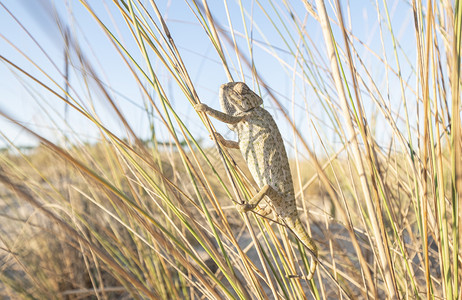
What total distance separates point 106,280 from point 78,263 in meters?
0.22

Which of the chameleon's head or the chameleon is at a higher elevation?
the chameleon's head

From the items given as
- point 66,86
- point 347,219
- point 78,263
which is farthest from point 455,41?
point 78,263

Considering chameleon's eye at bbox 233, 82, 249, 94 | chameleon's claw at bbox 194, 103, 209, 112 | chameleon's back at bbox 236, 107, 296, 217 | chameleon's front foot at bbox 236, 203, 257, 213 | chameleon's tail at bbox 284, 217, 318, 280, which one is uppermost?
chameleon's eye at bbox 233, 82, 249, 94

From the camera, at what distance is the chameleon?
86cm

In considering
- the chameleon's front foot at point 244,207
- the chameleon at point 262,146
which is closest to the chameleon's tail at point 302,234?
the chameleon at point 262,146

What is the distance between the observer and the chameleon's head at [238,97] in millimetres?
850

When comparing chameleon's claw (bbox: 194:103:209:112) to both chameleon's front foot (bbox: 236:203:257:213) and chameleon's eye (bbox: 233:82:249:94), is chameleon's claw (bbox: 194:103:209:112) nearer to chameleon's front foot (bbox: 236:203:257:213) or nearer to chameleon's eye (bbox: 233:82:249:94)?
chameleon's eye (bbox: 233:82:249:94)

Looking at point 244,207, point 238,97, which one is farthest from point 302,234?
point 238,97

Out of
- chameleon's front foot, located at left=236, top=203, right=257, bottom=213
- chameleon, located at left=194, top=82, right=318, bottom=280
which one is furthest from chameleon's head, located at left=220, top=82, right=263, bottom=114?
chameleon's front foot, located at left=236, top=203, right=257, bottom=213

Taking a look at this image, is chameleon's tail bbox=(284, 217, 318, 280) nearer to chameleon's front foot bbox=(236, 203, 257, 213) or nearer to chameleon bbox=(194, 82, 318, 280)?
chameleon bbox=(194, 82, 318, 280)

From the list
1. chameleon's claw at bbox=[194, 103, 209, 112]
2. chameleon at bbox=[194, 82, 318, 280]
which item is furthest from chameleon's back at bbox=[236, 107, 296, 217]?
chameleon's claw at bbox=[194, 103, 209, 112]

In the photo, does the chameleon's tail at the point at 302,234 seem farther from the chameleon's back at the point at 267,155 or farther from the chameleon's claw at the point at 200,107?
the chameleon's claw at the point at 200,107

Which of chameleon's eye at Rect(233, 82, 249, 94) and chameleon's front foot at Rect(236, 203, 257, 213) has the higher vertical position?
chameleon's eye at Rect(233, 82, 249, 94)

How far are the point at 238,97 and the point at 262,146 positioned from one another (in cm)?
13
